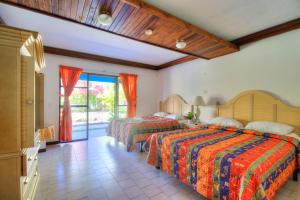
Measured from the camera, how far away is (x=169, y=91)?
564cm

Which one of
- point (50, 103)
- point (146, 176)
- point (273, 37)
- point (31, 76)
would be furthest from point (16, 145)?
point (273, 37)

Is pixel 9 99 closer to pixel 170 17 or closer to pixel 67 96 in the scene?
pixel 170 17

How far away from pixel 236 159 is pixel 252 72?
246 cm

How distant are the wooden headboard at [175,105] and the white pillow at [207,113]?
0.43 metres

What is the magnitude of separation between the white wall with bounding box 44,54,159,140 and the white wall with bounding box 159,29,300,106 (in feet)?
5.25

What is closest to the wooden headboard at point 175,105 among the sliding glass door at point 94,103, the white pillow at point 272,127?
the sliding glass door at point 94,103

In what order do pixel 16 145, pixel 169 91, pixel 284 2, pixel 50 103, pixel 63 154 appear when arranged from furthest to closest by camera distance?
pixel 169 91 < pixel 50 103 < pixel 63 154 < pixel 284 2 < pixel 16 145

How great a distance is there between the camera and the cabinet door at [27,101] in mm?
1162

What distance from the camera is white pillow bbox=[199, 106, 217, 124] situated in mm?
3950

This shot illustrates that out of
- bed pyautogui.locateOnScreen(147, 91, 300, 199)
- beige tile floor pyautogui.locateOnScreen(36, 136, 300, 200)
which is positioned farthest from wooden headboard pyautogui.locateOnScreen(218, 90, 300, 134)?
beige tile floor pyautogui.locateOnScreen(36, 136, 300, 200)

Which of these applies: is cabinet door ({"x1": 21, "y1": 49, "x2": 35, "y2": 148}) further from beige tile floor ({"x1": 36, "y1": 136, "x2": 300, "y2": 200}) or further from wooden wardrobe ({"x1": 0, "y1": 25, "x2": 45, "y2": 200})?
beige tile floor ({"x1": 36, "y1": 136, "x2": 300, "y2": 200})

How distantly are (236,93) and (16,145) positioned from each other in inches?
154

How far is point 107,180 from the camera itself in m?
2.29

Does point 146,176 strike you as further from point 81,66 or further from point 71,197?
point 81,66
